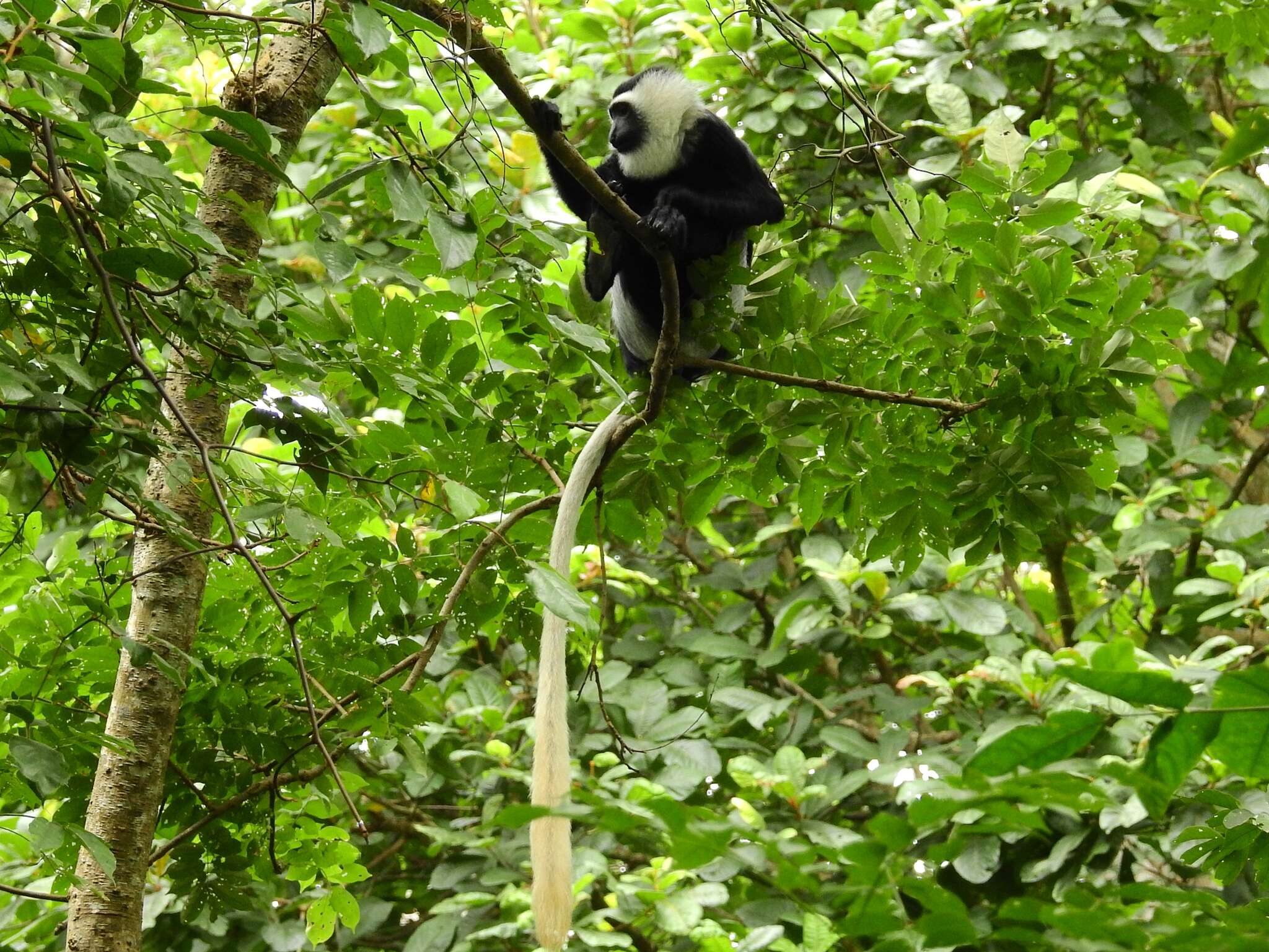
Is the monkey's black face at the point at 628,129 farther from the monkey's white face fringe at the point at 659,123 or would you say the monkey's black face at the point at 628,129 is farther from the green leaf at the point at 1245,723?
the green leaf at the point at 1245,723

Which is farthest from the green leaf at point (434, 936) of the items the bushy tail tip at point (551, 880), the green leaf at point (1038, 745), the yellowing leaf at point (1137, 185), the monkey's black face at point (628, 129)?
the yellowing leaf at point (1137, 185)

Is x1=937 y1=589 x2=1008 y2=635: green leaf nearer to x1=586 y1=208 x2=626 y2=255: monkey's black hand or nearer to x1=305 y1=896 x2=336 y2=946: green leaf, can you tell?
x1=586 y1=208 x2=626 y2=255: monkey's black hand

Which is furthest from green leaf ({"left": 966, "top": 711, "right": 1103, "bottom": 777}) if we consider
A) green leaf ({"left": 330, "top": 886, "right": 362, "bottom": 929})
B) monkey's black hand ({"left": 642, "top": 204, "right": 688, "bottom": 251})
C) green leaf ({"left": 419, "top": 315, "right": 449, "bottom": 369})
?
monkey's black hand ({"left": 642, "top": 204, "right": 688, "bottom": 251})

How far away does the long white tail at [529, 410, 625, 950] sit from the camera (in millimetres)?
1096

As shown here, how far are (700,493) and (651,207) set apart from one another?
2.80 feet

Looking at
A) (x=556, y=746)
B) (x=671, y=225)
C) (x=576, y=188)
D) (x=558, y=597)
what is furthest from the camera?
(x=576, y=188)

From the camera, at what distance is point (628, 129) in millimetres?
2301

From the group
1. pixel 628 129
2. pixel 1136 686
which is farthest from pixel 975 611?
pixel 1136 686

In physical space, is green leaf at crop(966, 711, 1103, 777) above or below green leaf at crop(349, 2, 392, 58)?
below

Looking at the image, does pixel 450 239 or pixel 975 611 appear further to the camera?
pixel 975 611

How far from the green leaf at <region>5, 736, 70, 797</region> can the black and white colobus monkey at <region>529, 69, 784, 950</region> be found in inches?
23.2

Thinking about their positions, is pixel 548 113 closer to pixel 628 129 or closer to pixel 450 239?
pixel 450 239

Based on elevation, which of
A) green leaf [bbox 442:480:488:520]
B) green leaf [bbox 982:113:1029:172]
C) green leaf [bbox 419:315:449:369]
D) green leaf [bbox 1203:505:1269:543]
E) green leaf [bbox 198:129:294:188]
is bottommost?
green leaf [bbox 442:480:488:520]

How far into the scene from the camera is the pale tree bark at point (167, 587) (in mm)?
1233
